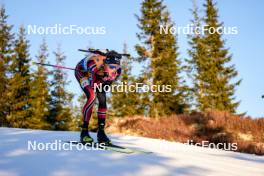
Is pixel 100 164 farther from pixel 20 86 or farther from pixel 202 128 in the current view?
pixel 20 86

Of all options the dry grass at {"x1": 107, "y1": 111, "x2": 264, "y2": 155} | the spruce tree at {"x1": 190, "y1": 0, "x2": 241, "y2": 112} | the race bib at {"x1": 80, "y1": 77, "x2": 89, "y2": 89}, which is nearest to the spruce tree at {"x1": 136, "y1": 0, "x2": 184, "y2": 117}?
the spruce tree at {"x1": 190, "y1": 0, "x2": 241, "y2": 112}

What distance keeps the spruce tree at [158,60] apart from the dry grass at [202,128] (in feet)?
35.7

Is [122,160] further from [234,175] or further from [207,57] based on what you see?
[207,57]

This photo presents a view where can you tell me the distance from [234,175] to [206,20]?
103 feet

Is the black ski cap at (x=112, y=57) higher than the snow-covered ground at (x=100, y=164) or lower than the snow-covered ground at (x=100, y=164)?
higher

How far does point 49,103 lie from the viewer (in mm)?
35750

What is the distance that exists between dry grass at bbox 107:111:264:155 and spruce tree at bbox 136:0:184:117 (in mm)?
10886

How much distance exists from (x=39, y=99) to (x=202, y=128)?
74.6 ft

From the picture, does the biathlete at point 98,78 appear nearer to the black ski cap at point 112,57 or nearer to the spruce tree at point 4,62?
the black ski cap at point 112,57

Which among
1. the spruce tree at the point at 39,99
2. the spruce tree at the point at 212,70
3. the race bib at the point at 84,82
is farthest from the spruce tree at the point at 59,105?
the race bib at the point at 84,82

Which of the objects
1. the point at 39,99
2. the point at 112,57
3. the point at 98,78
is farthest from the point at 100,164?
the point at 39,99

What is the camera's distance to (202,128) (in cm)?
1418

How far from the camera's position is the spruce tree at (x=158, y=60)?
26719 mm

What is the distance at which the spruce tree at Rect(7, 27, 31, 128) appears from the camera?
2941cm
